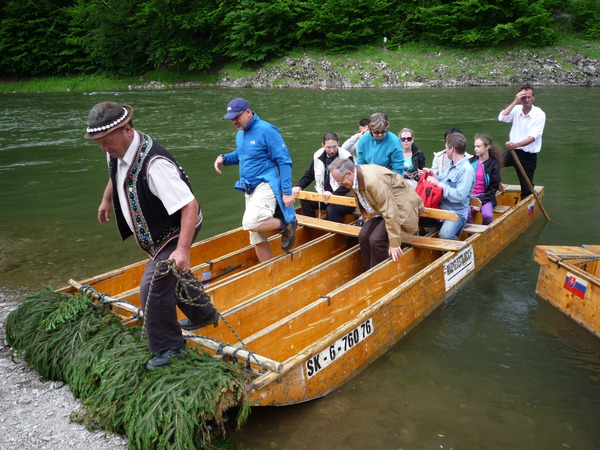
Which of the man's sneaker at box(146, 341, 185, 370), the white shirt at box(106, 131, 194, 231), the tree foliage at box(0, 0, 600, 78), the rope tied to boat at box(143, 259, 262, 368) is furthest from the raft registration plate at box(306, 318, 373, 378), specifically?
the tree foliage at box(0, 0, 600, 78)

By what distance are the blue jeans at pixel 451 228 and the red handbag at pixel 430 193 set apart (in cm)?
26

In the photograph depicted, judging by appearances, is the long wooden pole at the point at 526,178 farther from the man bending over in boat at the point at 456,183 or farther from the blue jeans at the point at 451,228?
the blue jeans at the point at 451,228

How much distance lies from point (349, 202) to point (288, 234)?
115 cm

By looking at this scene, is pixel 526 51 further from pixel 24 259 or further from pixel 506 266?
pixel 24 259

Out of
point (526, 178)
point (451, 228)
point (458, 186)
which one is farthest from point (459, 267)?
point (526, 178)

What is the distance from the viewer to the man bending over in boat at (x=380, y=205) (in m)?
4.94

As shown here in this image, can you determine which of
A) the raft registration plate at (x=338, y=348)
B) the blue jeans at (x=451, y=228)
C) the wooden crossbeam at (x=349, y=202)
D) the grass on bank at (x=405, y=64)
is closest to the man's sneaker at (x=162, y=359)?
the raft registration plate at (x=338, y=348)

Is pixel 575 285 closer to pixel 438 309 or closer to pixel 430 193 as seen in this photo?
pixel 438 309

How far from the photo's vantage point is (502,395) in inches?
163

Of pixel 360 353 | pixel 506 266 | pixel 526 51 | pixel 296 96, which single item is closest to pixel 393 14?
pixel 526 51

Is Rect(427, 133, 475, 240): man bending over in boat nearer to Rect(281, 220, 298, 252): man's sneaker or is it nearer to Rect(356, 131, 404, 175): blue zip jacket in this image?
Rect(356, 131, 404, 175): blue zip jacket

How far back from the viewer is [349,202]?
635 cm

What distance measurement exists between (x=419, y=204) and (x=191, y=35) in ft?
105

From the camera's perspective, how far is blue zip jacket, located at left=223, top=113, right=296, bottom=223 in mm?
5051
